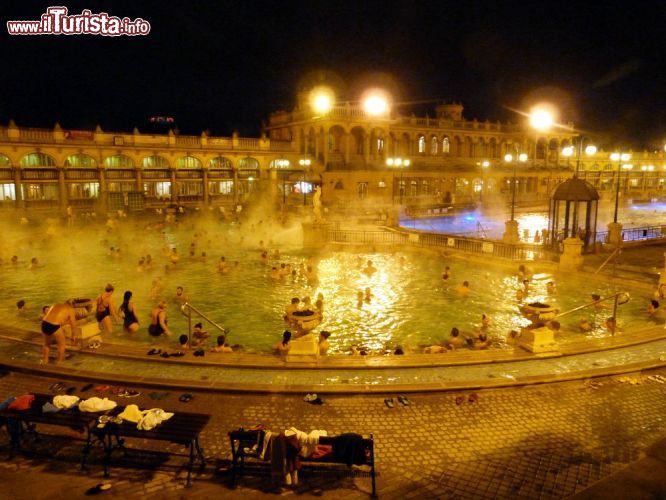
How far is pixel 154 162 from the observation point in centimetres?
4853

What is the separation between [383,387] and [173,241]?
25.1 meters

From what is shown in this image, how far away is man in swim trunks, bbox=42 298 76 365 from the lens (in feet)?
33.1

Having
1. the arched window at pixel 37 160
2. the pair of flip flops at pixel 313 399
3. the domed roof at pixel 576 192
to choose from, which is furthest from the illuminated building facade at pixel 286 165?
the pair of flip flops at pixel 313 399

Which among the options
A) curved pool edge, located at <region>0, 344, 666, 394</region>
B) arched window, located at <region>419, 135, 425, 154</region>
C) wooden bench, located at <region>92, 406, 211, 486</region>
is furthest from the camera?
arched window, located at <region>419, 135, 425, 154</region>

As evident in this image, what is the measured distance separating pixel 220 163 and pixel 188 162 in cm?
326

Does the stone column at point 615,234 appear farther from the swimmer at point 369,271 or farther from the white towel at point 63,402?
the white towel at point 63,402

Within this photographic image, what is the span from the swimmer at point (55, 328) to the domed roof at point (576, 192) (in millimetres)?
21701

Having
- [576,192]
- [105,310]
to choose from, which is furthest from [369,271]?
[105,310]

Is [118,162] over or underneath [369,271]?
over

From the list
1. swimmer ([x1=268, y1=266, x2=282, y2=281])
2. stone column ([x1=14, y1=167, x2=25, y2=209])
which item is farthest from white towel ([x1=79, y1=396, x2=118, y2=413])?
stone column ([x1=14, y1=167, x2=25, y2=209])

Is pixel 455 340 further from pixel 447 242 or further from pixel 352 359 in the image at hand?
pixel 447 242

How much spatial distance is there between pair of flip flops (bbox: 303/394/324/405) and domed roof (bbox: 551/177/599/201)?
19471mm

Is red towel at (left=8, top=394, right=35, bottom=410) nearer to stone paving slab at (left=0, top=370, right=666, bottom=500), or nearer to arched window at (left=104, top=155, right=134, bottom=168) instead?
stone paving slab at (left=0, top=370, right=666, bottom=500)

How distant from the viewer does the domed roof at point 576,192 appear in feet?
77.1
